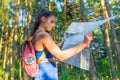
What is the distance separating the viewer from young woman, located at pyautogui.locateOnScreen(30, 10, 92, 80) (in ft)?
8.79

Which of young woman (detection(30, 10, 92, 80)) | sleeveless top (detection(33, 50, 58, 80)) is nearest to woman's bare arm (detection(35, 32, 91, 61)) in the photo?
young woman (detection(30, 10, 92, 80))

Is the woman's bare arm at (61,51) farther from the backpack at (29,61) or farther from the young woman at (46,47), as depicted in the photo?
the backpack at (29,61)

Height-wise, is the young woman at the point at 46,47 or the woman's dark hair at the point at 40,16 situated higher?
the woman's dark hair at the point at 40,16

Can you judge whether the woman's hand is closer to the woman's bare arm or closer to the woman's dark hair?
the woman's bare arm

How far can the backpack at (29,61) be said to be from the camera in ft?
8.87

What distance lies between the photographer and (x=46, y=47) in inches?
107

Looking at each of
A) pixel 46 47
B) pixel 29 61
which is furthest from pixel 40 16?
pixel 29 61

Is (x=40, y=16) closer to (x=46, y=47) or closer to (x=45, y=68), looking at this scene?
(x=46, y=47)

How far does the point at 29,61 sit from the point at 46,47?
0.63ft

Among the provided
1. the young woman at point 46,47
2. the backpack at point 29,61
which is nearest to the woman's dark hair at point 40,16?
the young woman at point 46,47

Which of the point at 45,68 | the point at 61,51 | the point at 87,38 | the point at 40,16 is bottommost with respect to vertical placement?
the point at 45,68

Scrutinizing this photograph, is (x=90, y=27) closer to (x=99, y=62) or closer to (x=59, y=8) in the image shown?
(x=59, y=8)

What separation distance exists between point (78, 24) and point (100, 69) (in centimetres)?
3180

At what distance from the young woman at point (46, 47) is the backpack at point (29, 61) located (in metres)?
0.06
